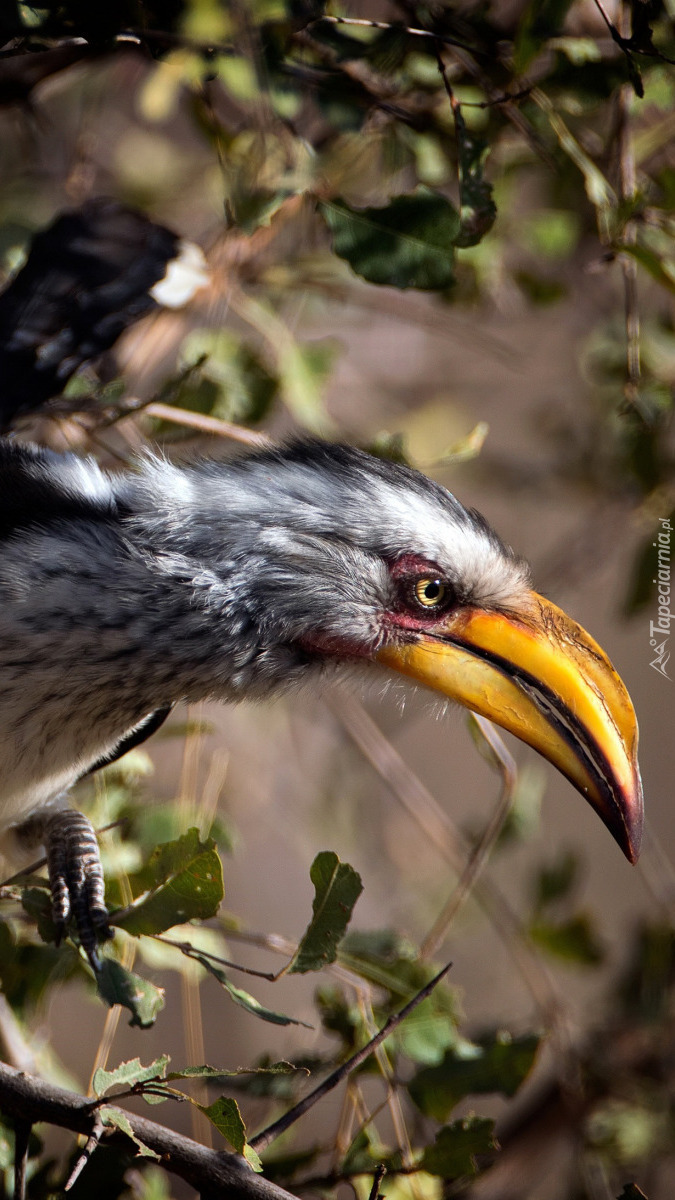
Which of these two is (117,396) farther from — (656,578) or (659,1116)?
(659,1116)

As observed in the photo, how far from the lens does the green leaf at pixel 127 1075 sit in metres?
1.04

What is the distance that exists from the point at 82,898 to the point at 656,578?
4.25ft

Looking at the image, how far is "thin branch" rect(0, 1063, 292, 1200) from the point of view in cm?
104

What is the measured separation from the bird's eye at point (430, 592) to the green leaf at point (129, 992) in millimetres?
628

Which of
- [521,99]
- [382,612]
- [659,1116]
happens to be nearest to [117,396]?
[382,612]

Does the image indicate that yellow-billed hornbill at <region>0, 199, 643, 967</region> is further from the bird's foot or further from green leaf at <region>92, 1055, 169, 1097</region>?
green leaf at <region>92, 1055, 169, 1097</region>

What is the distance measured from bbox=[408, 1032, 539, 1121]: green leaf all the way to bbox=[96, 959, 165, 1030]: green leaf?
1.46 feet

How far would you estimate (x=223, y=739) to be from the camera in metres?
3.12

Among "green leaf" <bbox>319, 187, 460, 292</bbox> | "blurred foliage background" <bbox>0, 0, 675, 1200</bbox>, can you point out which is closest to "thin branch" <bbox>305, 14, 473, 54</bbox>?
"blurred foliage background" <bbox>0, 0, 675, 1200</bbox>

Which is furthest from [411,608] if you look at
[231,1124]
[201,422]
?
[231,1124]

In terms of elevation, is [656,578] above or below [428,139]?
below

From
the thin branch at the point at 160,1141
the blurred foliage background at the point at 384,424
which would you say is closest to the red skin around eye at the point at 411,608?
the blurred foliage background at the point at 384,424

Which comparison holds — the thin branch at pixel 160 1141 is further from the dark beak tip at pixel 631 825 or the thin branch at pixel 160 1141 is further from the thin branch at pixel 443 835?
the thin branch at pixel 443 835

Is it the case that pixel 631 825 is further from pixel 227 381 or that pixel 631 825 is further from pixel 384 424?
pixel 384 424
